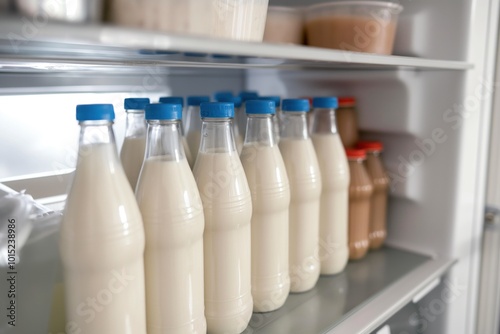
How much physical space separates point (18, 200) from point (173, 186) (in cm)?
28

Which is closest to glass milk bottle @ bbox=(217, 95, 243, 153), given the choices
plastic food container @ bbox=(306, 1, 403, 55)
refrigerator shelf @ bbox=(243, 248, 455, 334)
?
plastic food container @ bbox=(306, 1, 403, 55)

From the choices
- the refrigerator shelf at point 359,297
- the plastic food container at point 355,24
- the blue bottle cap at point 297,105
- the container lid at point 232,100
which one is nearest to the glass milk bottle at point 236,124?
the container lid at point 232,100

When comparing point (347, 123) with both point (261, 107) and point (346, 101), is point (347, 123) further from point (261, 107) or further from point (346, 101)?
point (261, 107)

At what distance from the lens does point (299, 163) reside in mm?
921

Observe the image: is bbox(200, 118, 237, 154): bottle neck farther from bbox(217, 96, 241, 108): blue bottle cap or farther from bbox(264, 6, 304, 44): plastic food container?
bbox(264, 6, 304, 44): plastic food container

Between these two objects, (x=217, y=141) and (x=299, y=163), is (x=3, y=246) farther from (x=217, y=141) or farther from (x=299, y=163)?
(x=299, y=163)

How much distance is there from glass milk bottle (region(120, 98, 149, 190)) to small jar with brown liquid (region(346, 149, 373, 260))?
55 centimetres

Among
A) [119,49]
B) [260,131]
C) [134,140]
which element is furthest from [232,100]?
[119,49]

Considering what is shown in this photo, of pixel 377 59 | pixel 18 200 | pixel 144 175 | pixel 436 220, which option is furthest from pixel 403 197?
pixel 18 200

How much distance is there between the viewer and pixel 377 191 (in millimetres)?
1201

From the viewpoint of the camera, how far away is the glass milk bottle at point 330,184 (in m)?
1.01

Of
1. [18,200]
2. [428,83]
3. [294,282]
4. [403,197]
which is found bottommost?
[294,282]

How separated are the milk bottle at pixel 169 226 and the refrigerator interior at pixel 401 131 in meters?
0.20

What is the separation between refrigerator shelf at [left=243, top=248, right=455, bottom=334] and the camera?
2.85 feet
